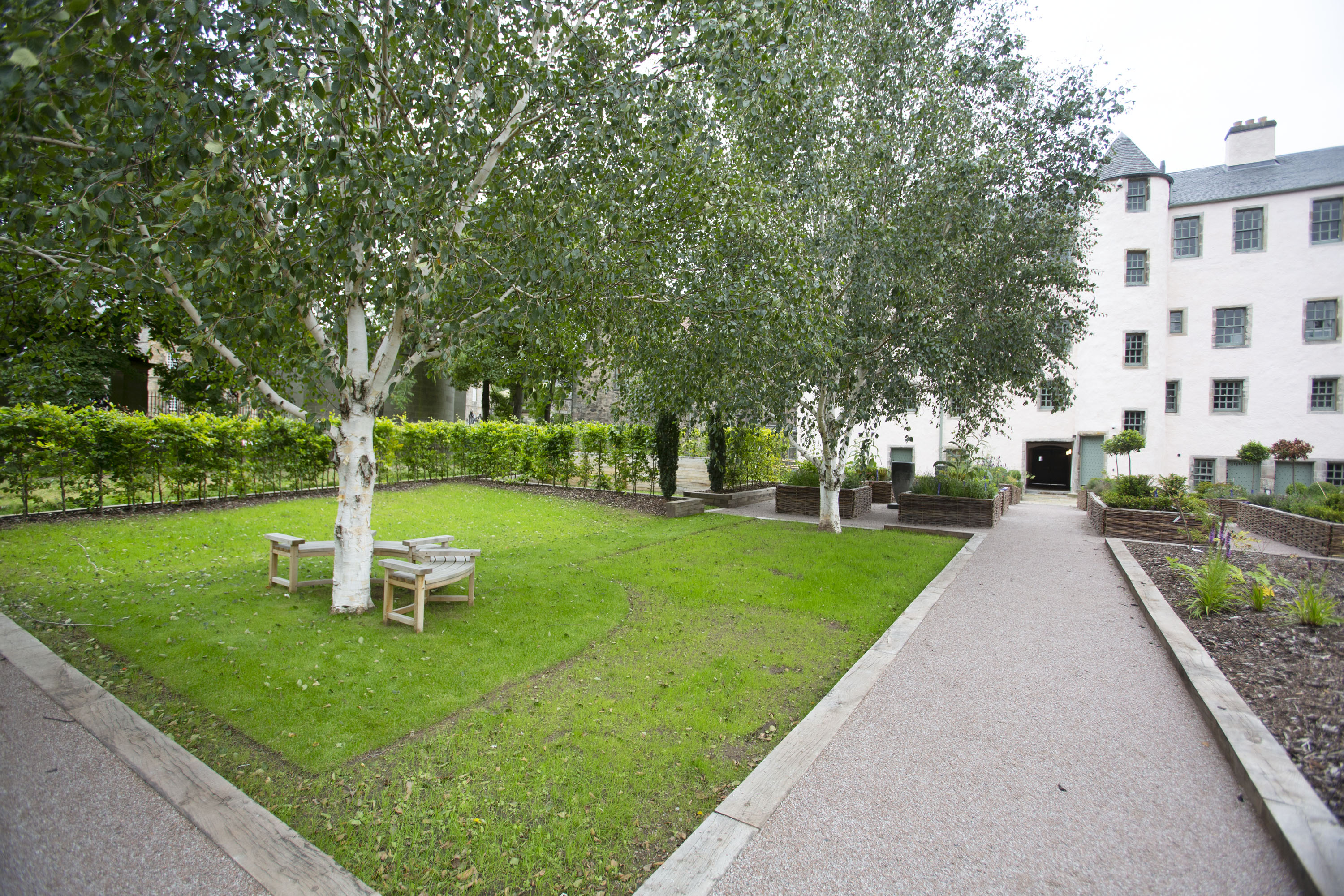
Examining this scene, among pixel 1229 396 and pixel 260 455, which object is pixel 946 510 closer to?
pixel 260 455

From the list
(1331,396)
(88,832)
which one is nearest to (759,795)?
(88,832)

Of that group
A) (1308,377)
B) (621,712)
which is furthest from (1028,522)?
(1308,377)

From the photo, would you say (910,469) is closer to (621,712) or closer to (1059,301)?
(1059,301)

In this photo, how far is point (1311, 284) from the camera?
77.0ft

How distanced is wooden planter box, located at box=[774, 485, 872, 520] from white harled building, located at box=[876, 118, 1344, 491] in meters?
13.4

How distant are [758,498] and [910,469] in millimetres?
3964

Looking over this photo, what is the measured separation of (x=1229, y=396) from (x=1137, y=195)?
8837 mm

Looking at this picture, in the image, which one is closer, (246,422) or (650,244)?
(650,244)

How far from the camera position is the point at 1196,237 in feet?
83.5

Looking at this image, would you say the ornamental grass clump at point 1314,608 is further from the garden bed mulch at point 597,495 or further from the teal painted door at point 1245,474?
the teal painted door at point 1245,474

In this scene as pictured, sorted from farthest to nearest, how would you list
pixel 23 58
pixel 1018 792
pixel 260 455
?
pixel 260 455 → pixel 1018 792 → pixel 23 58

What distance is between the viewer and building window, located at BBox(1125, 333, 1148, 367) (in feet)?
82.7

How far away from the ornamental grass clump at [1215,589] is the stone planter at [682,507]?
8.29m

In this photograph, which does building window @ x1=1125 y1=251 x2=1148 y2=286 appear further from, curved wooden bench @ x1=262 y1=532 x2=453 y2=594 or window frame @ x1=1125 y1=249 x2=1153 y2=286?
curved wooden bench @ x1=262 y1=532 x2=453 y2=594
